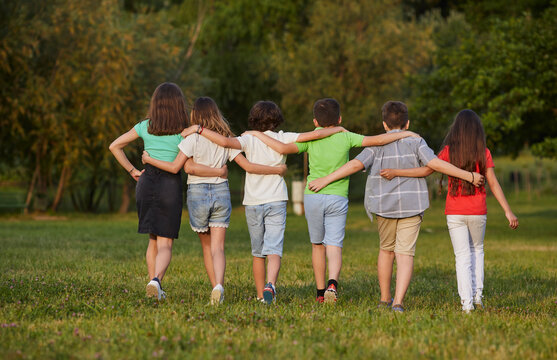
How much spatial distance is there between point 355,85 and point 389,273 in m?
27.5

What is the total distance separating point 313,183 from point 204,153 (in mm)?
1079

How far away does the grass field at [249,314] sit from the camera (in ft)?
16.2

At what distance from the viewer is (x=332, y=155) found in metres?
7.18

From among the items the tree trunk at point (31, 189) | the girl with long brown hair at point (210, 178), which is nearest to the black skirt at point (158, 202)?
the girl with long brown hair at point (210, 178)

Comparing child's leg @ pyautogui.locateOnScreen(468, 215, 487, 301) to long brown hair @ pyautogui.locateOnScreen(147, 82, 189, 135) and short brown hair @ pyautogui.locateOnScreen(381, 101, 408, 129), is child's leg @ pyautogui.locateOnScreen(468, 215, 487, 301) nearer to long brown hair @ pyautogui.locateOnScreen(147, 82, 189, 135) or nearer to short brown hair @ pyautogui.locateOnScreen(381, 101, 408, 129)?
short brown hair @ pyautogui.locateOnScreen(381, 101, 408, 129)

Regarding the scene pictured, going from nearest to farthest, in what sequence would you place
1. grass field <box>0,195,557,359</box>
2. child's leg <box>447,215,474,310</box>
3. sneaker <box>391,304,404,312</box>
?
grass field <box>0,195,557,359</box>
sneaker <box>391,304,404,312</box>
child's leg <box>447,215,474,310</box>

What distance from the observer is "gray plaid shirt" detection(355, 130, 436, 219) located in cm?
684

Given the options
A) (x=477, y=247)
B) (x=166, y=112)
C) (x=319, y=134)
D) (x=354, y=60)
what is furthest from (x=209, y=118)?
(x=354, y=60)

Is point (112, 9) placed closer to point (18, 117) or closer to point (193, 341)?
point (18, 117)

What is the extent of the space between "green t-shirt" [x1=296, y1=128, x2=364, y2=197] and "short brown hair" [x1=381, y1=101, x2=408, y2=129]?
31cm

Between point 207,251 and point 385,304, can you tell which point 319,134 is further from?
point 385,304

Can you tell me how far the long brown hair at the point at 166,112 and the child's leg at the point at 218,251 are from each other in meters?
1.04

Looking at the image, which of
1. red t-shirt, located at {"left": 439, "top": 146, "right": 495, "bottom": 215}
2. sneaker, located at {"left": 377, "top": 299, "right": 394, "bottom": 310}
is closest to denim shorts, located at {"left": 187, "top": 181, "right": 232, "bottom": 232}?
sneaker, located at {"left": 377, "top": 299, "right": 394, "bottom": 310}

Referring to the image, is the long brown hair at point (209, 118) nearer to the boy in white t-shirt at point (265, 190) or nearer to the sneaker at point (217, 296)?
the boy in white t-shirt at point (265, 190)
